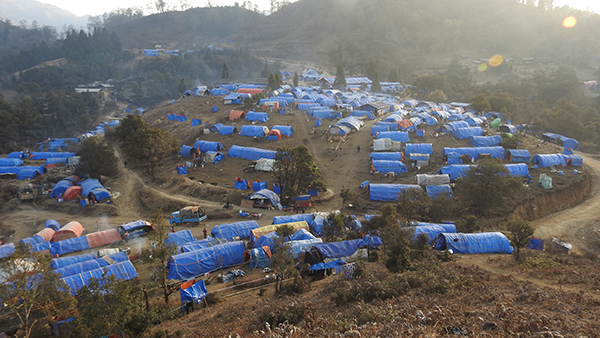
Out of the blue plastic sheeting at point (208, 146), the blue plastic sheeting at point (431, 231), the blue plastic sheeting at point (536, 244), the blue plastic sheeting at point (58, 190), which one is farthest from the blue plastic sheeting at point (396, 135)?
the blue plastic sheeting at point (58, 190)

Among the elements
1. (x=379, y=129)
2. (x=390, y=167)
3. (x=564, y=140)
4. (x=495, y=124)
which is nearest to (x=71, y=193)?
(x=390, y=167)

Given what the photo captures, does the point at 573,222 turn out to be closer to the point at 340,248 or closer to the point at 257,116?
the point at 340,248

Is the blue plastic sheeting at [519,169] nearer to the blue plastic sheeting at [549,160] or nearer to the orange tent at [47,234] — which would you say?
the blue plastic sheeting at [549,160]

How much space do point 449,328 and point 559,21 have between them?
12612 centimetres

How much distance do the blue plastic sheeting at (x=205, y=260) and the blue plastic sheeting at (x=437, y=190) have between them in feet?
49.0

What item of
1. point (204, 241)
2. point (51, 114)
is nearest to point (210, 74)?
point (51, 114)

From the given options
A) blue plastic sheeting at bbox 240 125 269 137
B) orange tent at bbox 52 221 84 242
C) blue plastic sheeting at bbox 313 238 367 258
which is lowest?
orange tent at bbox 52 221 84 242

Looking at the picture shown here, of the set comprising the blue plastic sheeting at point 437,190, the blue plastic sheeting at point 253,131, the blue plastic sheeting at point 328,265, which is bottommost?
the blue plastic sheeting at point 328,265

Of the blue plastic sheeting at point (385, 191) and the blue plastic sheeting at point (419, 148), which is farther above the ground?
the blue plastic sheeting at point (419, 148)

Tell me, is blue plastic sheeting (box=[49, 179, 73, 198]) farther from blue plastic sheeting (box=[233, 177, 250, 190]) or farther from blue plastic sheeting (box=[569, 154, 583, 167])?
blue plastic sheeting (box=[569, 154, 583, 167])

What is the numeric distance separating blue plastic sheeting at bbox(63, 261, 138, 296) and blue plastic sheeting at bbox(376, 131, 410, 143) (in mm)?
26823

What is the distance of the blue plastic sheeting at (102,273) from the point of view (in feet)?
49.0

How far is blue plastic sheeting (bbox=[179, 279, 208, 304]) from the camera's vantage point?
529 inches

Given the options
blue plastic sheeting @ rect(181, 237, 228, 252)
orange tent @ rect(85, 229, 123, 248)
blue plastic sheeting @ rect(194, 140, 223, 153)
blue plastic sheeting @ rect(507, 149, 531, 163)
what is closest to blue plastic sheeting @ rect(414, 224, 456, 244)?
blue plastic sheeting @ rect(181, 237, 228, 252)
